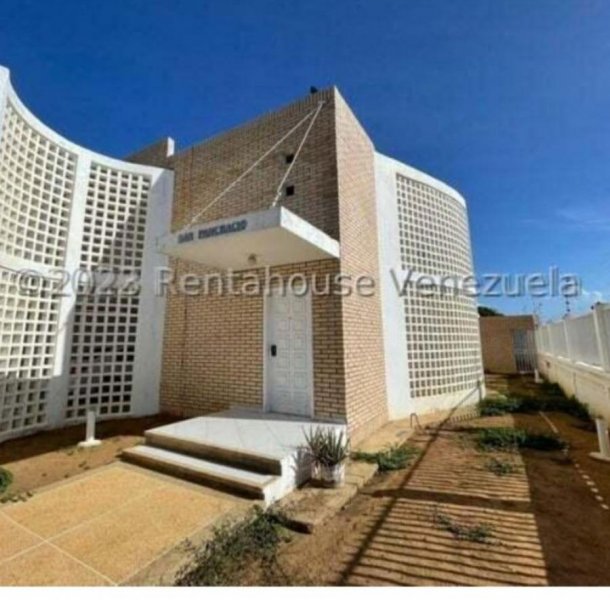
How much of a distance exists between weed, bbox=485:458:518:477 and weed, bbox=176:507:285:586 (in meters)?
3.22

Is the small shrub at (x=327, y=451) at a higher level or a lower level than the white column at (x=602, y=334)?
lower

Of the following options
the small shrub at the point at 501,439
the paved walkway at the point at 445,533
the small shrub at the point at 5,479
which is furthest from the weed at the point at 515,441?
the small shrub at the point at 5,479

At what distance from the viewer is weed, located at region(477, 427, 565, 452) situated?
565 centimetres

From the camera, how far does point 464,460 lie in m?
5.10

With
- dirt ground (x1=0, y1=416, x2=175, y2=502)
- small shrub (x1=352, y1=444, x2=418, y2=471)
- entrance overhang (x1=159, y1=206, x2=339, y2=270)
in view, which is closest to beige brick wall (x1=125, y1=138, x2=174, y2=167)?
entrance overhang (x1=159, y1=206, x2=339, y2=270)

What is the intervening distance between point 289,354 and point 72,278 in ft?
16.5

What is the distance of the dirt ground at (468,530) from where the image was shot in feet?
8.43

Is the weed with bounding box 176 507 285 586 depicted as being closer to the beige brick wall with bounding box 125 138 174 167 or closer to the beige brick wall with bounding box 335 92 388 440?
the beige brick wall with bounding box 335 92 388 440

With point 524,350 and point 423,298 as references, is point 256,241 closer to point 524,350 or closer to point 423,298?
point 423,298

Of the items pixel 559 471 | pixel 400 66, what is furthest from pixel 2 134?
pixel 559 471

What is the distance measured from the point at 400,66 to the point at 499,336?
16279 mm

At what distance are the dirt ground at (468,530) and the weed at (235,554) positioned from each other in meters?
0.15

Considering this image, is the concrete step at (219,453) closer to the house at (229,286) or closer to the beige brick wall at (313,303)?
the house at (229,286)

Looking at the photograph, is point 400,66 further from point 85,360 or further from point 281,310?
point 85,360
